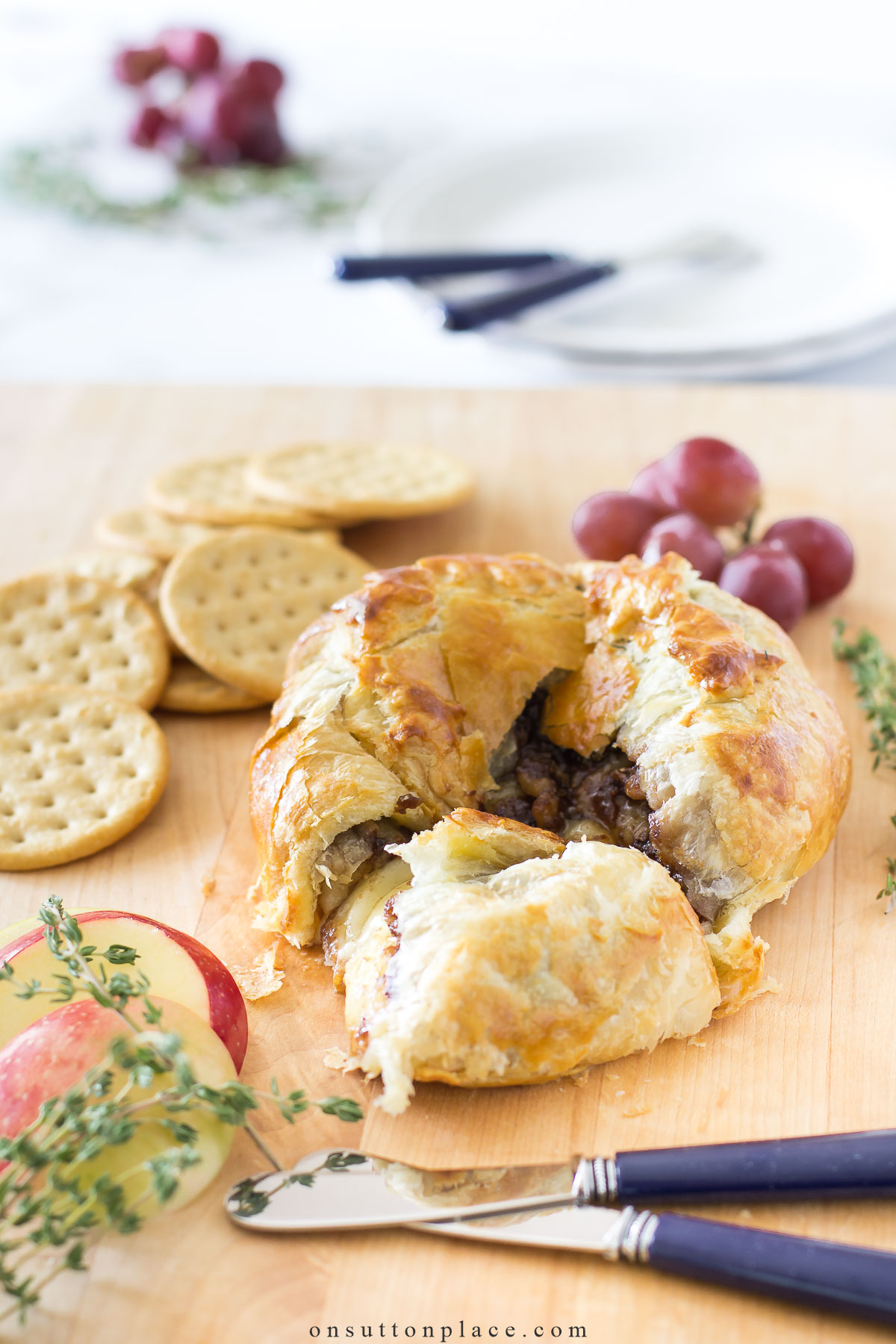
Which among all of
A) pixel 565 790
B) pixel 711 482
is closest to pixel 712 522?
pixel 711 482

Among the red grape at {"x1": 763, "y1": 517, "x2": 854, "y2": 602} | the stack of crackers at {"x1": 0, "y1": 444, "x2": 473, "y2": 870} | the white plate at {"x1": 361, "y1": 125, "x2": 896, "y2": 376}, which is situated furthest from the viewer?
the white plate at {"x1": 361, "y1": 125, "x2": 896, "y2": 376}

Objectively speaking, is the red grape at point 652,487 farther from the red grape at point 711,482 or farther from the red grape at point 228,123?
the red grape at point 228,123

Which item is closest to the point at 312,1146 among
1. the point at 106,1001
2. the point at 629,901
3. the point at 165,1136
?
the point at 165,1136

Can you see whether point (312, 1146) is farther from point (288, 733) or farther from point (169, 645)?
point (169, 645)

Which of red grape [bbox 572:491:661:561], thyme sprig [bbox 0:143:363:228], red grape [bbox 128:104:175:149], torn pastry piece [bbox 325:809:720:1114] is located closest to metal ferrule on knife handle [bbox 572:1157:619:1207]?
torn pastry piece [bbox 325:809:720:1114]

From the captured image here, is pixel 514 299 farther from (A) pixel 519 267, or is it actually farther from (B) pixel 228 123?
(B) pixel 228 123

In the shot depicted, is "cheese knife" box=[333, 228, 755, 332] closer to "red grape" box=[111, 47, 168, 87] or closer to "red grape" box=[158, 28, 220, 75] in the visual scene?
"red grape" box=[158, 28, 220, 75]
